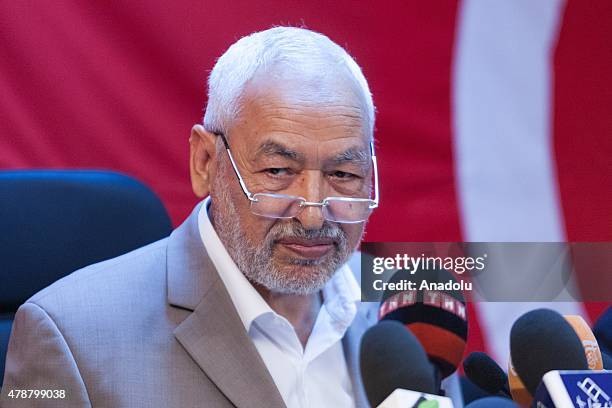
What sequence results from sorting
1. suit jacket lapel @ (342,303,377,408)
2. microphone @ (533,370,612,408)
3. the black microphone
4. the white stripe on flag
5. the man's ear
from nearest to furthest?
microphone @ (533,370,612,408)
the black microphone
suit jacket lapel @ (342,303,377,408)
the man's ear
the white stripe on flag

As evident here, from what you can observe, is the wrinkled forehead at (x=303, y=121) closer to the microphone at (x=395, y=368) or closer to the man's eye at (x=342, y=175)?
the man's eye at (x=342, y=175)

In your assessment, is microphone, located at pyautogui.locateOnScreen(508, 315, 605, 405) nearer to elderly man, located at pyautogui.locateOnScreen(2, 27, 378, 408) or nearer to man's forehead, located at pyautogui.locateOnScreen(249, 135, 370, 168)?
elderly man, located at pyautogui.locateOnScreen(2, 27, 378, 408)

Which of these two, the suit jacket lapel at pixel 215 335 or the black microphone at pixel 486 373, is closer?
the black microphone at pixel 486 373

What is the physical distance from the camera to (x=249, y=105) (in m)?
1.67

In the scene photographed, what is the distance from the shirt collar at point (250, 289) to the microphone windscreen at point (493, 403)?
536 mm

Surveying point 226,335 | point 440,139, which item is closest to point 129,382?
point 226,335

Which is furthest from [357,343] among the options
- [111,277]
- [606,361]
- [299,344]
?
[111,277]

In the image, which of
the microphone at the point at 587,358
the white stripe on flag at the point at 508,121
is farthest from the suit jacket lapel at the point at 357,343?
the white stripe on flag at the point at 508,121

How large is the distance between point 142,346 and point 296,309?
31 centimetres

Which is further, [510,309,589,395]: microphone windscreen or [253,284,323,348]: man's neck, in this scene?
[253,284,323,348]: man's neck

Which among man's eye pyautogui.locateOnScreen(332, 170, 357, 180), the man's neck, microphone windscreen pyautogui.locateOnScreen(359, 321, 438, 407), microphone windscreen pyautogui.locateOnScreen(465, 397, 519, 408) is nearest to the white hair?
man's eye pyautogui.locateOnScreen(332, 170, 357, 180)

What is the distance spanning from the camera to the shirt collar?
65.4 inches

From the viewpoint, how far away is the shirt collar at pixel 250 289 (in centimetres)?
166

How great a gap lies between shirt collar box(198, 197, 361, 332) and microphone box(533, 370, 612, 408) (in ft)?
2.05
